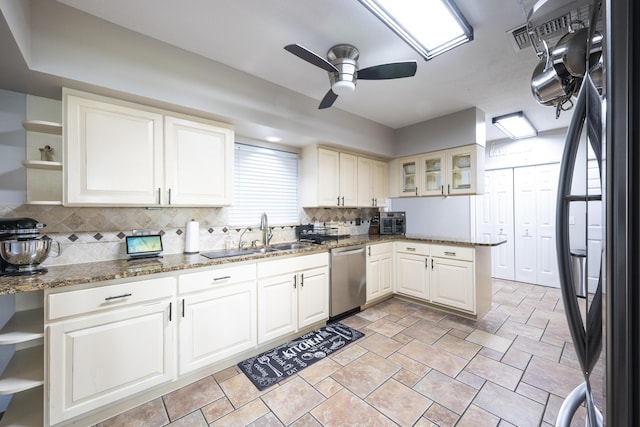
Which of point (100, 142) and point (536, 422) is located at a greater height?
point (100, 142)

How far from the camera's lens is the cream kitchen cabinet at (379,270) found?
3.42 metres

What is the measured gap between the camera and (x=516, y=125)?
12.9 feet

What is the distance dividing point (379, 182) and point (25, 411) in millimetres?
4124

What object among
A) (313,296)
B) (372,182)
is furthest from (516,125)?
(313,296)

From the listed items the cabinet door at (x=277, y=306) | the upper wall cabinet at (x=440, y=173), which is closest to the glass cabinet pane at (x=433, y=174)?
the upper wall cabinet at (x=440, y=173)

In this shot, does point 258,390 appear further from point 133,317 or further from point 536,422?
point 536,422

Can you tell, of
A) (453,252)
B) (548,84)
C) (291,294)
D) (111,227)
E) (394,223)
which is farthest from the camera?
(394,223)

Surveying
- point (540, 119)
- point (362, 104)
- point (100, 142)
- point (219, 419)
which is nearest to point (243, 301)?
point (219, 419)

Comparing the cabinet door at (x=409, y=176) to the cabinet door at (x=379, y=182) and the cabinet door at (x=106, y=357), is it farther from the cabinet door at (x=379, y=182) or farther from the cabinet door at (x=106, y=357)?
the cabinet door at (x=106, y=357)

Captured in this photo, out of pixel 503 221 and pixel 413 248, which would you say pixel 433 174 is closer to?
pixel 413 248

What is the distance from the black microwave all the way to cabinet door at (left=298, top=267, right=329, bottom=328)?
1.79m

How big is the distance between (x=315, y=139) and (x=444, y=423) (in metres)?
2.78

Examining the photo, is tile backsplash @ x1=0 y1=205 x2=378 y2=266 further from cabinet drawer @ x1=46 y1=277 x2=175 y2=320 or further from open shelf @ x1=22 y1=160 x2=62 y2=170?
cabinet drawer @ x1=46 y1=277 x2=175 y2=320

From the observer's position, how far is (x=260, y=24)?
1.86 m
